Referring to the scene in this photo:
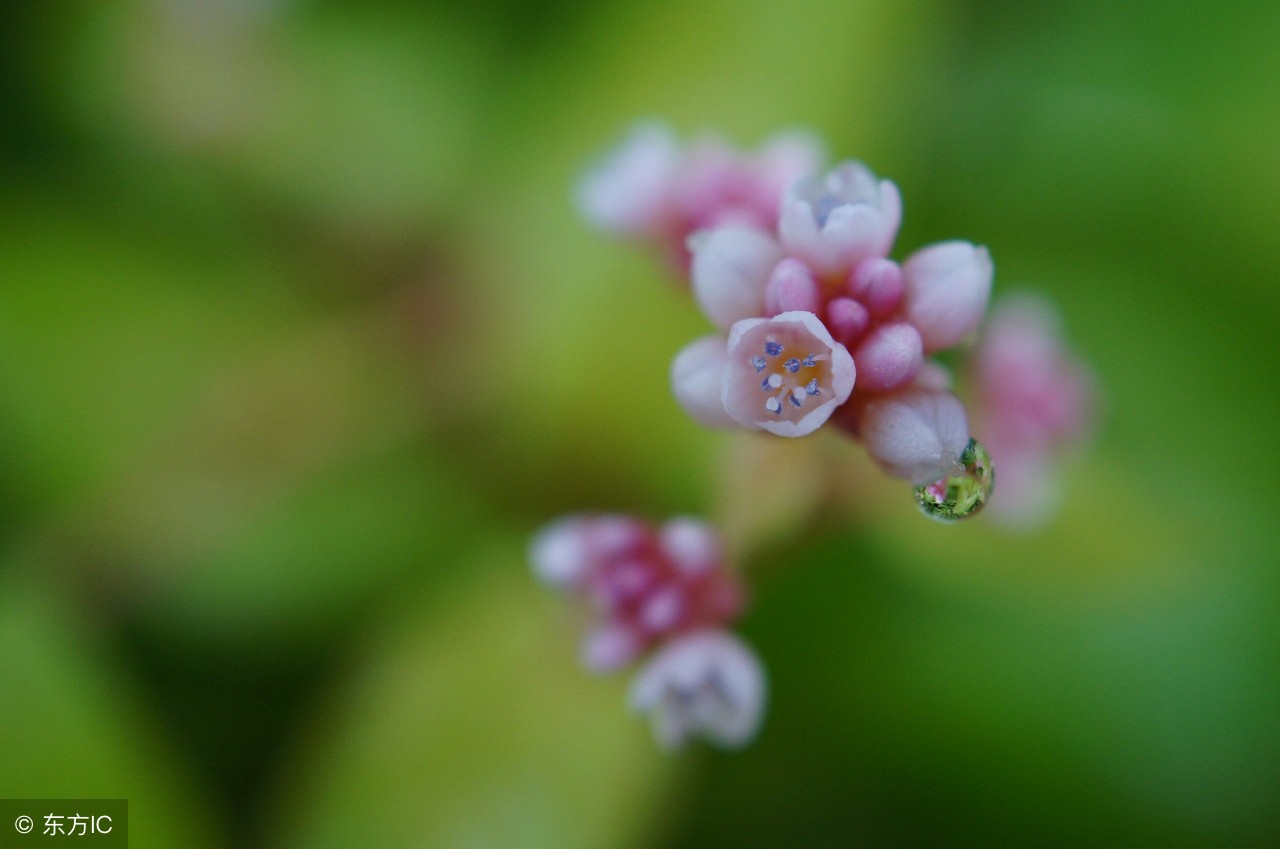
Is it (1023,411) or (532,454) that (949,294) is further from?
(532,454)

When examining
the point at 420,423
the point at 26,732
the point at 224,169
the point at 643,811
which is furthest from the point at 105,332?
the point at 643,811

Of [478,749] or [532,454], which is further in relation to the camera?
[532,454]

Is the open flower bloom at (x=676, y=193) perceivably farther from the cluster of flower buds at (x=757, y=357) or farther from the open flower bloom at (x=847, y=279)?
the open flower bloom at (x=847, y=279)

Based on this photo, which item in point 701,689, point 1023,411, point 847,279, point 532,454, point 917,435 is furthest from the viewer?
point 532,454

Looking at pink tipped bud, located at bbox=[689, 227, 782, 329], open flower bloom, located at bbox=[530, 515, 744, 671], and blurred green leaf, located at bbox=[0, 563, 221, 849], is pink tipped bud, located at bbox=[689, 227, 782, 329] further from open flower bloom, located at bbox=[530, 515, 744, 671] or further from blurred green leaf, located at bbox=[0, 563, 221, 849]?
blurred green leaf, located at bbox=[0, 563, 221, 849]

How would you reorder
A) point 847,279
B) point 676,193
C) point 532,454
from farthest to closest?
point 532,454 → point 676,193 → point 847,279

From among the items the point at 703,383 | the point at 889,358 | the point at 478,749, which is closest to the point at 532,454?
the point at 478,749
